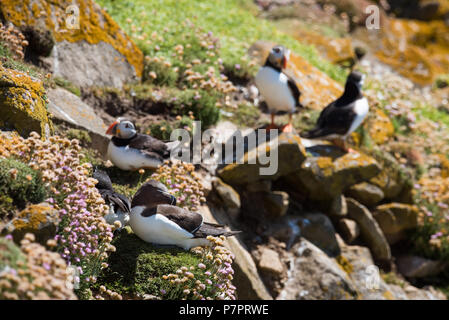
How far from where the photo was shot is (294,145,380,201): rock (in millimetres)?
9094

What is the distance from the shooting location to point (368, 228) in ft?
32.3

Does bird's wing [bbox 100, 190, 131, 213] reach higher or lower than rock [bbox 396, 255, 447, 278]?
higher

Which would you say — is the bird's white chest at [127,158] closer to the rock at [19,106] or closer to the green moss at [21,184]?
the rock at [19,106]

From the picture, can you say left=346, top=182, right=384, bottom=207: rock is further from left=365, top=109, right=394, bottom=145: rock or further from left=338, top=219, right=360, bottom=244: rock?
left=365, top=109, right=394, bottom=145: rock

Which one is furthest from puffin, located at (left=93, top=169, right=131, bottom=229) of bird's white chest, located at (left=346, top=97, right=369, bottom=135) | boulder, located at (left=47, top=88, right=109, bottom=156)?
bird's white chest, located at (left=346, top=97, right=369, bottom=135)

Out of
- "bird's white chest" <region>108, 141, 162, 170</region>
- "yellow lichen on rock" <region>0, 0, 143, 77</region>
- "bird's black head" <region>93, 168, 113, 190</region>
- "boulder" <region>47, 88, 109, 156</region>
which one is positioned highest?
"yellow lichen on rock" <region>0, 0, 143, 77</region>

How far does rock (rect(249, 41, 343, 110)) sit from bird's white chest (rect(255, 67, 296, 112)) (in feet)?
6.41

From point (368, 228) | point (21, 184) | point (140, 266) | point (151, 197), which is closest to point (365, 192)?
point (368, 228)

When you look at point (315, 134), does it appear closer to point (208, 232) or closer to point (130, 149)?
point (130, 149)

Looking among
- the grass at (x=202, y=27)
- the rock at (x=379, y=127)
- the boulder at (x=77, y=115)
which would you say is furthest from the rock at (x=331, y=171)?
the boulder at (x=77, y=115)

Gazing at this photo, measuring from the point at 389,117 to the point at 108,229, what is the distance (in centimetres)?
860

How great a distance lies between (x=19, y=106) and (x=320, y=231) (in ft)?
16.9

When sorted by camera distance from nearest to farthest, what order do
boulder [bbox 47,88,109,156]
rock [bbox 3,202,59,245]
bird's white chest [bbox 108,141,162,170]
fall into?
rock [bbox 3,202,59,245] → bird's white chest [bbox 108,141,162,170] → boulder [bbox 47,88,109,156]
